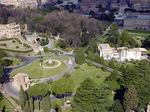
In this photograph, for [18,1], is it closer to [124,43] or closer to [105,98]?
[124,43]

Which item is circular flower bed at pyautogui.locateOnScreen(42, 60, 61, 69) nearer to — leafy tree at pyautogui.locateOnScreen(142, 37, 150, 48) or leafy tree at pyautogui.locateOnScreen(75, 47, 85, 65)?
leafy tree at pyautogui.locateOnScreen(75, 47, 85, 65)

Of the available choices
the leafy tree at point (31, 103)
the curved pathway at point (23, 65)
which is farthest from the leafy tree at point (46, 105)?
the curved pathway at point (23, 65)

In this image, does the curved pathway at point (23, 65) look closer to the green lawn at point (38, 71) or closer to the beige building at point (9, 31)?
the green lawn at point (38, 71)

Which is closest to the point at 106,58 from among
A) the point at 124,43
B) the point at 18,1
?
the point at 124,43

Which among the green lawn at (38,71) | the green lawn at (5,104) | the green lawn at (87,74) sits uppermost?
the green lawn at (38,71)

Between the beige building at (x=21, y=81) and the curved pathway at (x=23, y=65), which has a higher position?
the beige building at (x=21, y=81)

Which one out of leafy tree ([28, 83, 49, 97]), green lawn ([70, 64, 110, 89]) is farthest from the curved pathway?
leafy tree ([28, 83, 49, 97])
